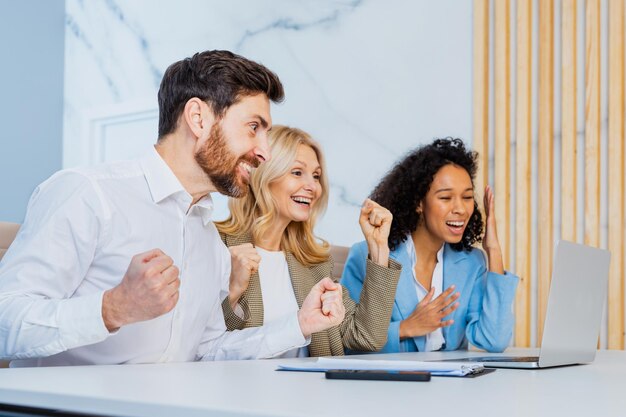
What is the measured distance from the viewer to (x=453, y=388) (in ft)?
4.00

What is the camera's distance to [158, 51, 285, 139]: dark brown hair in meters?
1.94

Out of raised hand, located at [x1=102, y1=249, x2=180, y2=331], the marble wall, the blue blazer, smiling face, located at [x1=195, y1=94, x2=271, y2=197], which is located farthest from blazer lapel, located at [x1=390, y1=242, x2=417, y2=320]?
raised hand, located at [x1=102, y1=249, x2=180, y2=331]

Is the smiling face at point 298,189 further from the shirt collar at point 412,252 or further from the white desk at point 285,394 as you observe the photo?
the white desk at point 285,394

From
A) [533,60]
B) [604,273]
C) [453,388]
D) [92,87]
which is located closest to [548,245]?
[533,60]

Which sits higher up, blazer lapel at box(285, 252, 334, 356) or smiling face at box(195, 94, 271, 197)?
smiling face at box(195, 94, 271, 197)

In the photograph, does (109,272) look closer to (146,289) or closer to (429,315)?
(146,289)

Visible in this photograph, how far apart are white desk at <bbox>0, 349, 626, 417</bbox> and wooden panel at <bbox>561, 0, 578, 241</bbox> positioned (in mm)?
2043

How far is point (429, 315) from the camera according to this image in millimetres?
2588

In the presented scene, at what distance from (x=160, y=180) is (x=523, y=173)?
212cm

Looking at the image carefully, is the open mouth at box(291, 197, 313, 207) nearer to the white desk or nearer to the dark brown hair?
the dark brown hair

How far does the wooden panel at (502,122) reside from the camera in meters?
→ 3.58

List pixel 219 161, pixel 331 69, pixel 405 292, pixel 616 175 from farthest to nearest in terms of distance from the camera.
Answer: pixel 331 69 < pixel 616 175 < pixel 405 292 < pixel 219 161

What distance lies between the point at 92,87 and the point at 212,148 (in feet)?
11.6

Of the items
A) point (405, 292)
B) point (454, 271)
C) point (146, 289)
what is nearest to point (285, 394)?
point (146, 289)
